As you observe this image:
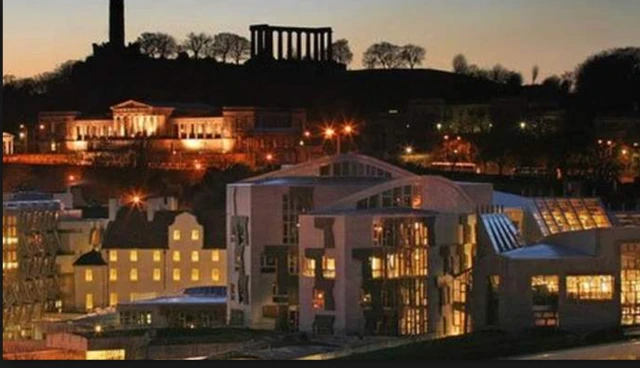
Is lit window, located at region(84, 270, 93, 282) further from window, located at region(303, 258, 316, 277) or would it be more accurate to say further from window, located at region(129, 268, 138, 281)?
window, located at region(303, 258, 316, 277)

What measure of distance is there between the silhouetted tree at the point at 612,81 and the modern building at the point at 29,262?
10.9m

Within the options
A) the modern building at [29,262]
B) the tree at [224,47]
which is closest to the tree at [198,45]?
the tree at [224,47]

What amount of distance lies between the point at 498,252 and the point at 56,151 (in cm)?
1505

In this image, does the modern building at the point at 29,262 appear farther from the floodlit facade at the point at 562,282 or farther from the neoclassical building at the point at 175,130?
the neoclassical building at the point at 175,130

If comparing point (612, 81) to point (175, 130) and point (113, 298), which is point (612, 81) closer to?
point (175, 130)

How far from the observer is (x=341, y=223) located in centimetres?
891

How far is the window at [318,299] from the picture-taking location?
895 centimetres

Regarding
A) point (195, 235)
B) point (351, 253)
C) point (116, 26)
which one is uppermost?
point (116, 26)

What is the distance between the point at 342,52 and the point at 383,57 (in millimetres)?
852

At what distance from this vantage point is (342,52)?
1005 inches

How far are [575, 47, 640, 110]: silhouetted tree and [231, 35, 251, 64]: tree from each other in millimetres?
7222

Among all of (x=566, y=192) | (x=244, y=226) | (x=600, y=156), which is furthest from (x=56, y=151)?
(x=244, y=226)

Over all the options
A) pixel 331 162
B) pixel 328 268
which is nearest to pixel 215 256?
pixel 331 162

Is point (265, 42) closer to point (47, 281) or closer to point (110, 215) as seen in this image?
point (110, 215)
